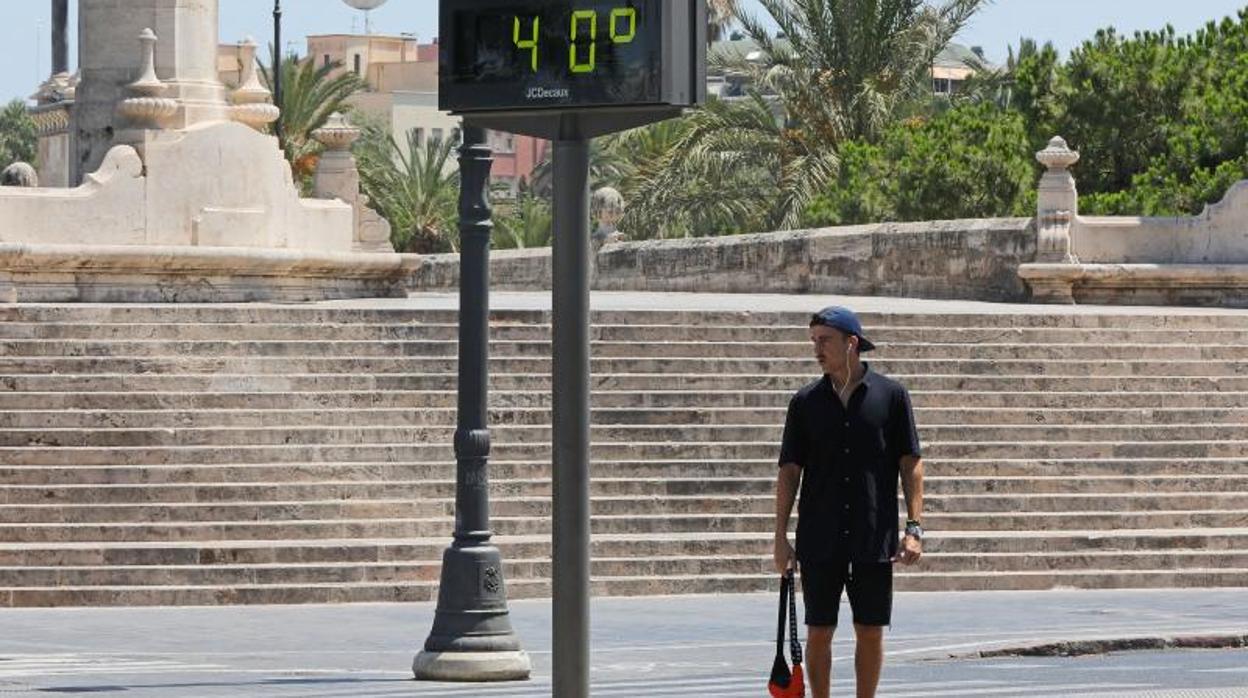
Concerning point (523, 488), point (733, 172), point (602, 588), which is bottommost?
point (602, 588)

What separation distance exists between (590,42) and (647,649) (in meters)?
7.91

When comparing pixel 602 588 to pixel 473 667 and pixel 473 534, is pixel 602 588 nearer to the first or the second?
pixel 473 534

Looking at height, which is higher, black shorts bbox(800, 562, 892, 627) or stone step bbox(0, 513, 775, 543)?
black shorts bbox(800, 562, 892, 627)

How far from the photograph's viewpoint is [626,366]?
21.9 metres

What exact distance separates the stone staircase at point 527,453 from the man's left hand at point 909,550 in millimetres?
9345

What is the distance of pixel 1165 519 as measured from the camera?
20359 mm

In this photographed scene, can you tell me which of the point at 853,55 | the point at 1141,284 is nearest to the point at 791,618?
the point at 1141,284

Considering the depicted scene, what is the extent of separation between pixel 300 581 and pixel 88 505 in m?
1.57

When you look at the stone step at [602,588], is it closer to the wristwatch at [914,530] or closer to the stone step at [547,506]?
the stone step at [547,506]

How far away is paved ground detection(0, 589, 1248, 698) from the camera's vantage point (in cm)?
1253

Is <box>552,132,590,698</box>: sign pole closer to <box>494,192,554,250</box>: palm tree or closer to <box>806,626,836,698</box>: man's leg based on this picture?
<box>806,626,836,698</box>: man's leg

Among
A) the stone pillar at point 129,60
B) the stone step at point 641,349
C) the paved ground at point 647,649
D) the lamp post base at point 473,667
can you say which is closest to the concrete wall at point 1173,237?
the stone step at point 641,349

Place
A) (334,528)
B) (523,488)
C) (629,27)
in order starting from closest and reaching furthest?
(629,27) → (334,528) → (523,488)

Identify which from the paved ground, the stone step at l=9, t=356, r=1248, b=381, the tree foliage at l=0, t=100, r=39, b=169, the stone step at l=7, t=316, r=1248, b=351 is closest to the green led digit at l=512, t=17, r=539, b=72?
the paved ground
